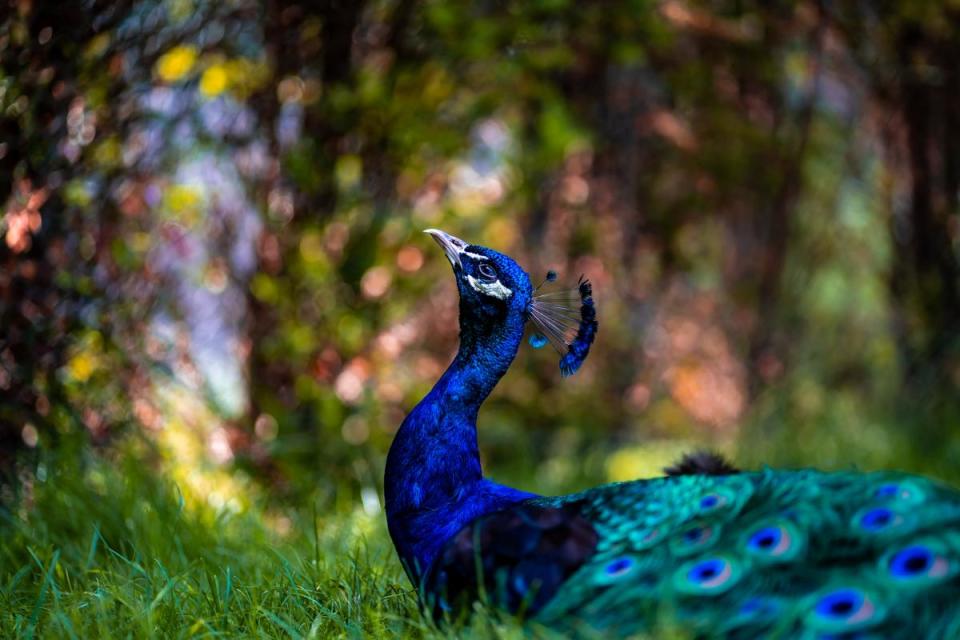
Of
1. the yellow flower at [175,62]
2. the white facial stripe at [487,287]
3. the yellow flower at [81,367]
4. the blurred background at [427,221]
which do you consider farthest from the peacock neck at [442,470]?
the yellow flower at [175,62]

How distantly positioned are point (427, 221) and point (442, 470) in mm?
2545

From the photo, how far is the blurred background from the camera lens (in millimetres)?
4461

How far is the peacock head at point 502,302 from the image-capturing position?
3.28 meters

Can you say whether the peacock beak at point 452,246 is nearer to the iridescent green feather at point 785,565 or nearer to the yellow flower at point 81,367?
the iridescent green feather at point 785,565

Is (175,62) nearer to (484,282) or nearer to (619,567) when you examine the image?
(484,282)

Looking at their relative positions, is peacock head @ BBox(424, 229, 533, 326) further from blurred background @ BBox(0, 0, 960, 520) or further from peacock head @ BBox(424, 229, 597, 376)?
blurred background @ BBox(0, 0, 960, 520)

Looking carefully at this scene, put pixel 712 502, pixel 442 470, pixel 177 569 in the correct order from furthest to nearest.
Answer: pixel 177 569 → pixel 442 470 → pixel 712 502

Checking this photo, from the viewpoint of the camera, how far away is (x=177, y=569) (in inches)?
139

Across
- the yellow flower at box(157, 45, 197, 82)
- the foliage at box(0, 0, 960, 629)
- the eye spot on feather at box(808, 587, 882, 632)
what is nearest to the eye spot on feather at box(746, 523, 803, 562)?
the eye spot on feather at box(808, 587, 882, 632)

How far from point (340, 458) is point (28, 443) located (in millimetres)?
1438

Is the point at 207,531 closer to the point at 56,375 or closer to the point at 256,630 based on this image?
the point at 56,375

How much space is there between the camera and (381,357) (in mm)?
5668

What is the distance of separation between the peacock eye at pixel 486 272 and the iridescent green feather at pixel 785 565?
34.5 inches


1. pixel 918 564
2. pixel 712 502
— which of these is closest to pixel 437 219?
pixel 712 502
